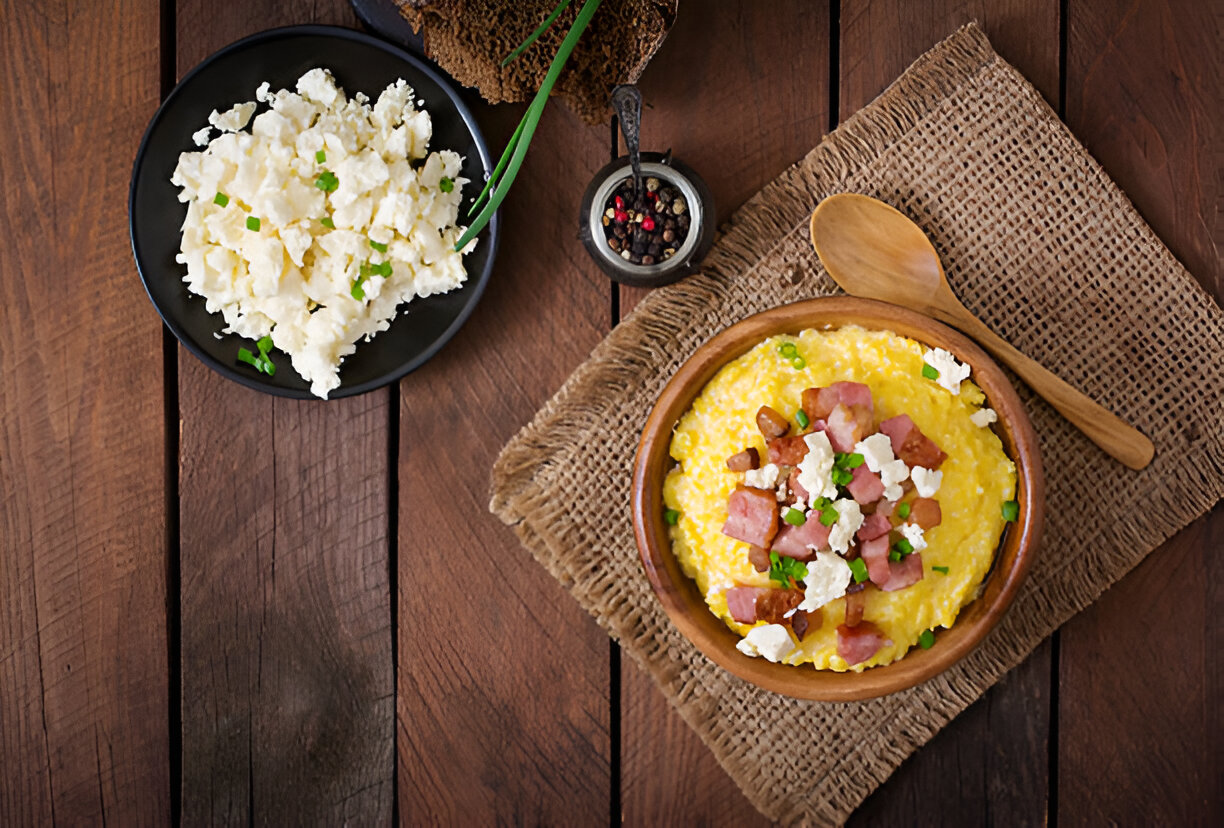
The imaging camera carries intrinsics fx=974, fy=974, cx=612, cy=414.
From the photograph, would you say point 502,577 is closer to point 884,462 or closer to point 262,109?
point 884,462

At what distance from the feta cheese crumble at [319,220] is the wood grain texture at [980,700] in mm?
816

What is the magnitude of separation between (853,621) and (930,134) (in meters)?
0.91

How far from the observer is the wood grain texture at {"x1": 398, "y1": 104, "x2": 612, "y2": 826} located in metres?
1.85

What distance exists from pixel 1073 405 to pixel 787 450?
582 mm

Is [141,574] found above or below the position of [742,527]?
below

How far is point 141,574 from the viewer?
75.2 inches

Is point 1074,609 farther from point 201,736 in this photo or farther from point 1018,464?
point 201,736

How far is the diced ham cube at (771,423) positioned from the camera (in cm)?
146

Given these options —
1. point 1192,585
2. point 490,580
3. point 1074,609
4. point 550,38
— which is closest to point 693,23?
point 550,38

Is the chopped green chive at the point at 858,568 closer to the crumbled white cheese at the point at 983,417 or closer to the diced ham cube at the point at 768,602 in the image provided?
the diced ham cube at the point at 768,602

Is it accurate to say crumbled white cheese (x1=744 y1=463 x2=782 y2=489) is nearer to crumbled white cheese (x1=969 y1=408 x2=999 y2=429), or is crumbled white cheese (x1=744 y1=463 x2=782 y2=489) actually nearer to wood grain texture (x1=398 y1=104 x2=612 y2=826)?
crumbled white cheese (x1=969 y1=408 x2=999 y2=429)

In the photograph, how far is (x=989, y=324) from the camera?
177 cm

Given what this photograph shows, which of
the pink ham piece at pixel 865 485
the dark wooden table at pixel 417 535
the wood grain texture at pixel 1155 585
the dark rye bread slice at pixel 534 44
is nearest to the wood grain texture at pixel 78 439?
the dark wooden table at pixel 417 535

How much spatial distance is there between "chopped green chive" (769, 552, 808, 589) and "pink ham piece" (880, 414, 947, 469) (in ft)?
0.73
